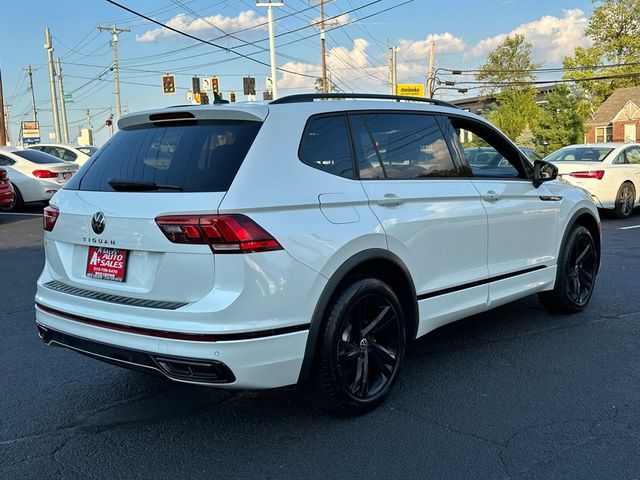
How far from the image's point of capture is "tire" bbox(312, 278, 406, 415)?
11.0 ft

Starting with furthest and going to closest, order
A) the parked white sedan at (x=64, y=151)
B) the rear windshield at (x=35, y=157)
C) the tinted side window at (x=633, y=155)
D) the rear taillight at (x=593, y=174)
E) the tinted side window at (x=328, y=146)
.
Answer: the parked white sedan at (x=64, y=151) < the rear windshield at (x=35, y=157) < the tinted side window at (x=633, y=155) < the rear taillight at (x=593, y=174) < the tinted side window at (x=328, y=146)

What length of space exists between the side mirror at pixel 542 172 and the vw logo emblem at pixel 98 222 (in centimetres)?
341

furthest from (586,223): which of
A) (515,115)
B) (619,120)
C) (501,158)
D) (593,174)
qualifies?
(515,115)

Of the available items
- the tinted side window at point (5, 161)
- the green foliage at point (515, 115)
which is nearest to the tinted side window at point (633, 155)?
the tinted side window at point (5, 161)

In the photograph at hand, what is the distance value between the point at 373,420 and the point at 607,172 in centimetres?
1082

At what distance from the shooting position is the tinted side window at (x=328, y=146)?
3.47 m

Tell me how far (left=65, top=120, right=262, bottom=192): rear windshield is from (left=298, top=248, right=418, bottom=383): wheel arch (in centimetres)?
78

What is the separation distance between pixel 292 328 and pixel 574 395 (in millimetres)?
1969

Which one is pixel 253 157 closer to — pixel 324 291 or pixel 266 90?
pixel 324 291

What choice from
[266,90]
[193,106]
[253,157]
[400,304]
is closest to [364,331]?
[400,304]

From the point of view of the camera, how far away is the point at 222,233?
2969mm

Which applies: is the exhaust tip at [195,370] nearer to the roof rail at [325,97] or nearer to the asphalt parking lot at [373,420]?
the asphalt parking lot at [373,420]

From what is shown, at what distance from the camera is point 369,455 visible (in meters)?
3.20

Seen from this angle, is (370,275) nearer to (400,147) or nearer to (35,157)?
(400,147)
